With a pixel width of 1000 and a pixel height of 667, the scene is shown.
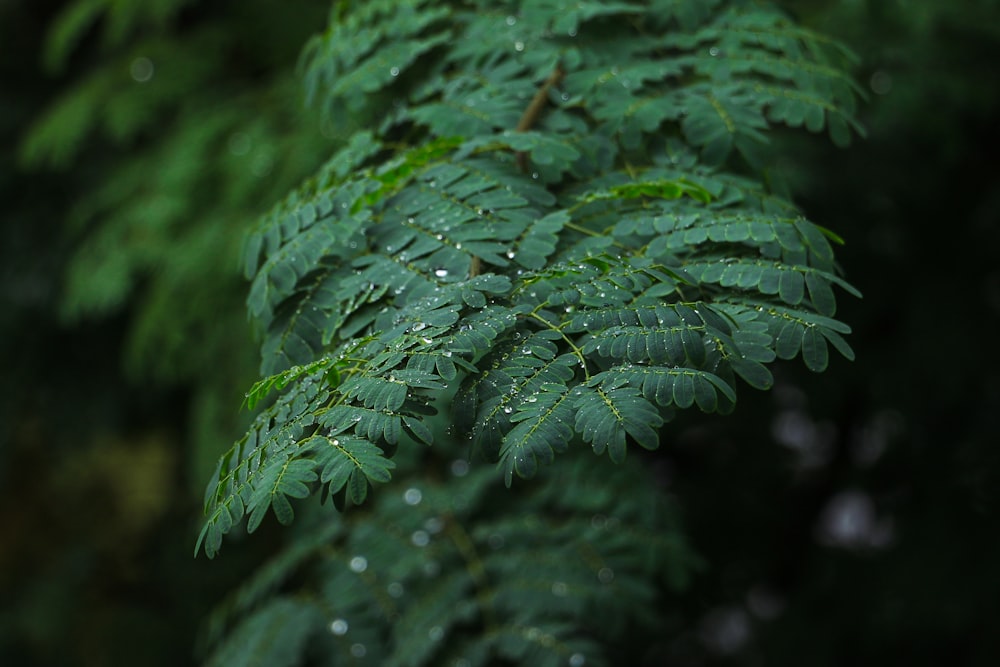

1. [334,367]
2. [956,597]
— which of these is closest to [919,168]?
[956,597]

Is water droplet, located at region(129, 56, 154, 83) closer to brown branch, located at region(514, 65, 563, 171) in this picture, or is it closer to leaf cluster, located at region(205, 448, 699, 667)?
leaf cluster, located at region(205, 448, 699, 667)

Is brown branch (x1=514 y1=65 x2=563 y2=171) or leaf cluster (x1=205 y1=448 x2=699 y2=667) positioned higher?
brown branch (x1=514 y1=65 x2=563 y2=171)

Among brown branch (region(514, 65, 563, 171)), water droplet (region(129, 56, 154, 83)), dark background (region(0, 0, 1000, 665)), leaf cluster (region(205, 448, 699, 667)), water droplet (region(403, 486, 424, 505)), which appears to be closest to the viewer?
brown branch (region(514, 65, 563, 171))

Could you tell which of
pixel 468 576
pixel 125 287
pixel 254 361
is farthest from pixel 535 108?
pixel 125 287

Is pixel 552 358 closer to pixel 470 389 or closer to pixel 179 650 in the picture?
pixel 470 389

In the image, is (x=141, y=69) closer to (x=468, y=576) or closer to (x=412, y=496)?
(x=412, y=496)

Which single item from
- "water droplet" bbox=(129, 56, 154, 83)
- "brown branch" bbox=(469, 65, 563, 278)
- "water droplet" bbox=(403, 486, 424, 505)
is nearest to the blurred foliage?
"water droplet" bbox=(129, 56, 154, 83)

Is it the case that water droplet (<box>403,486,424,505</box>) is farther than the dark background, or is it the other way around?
the dark background
